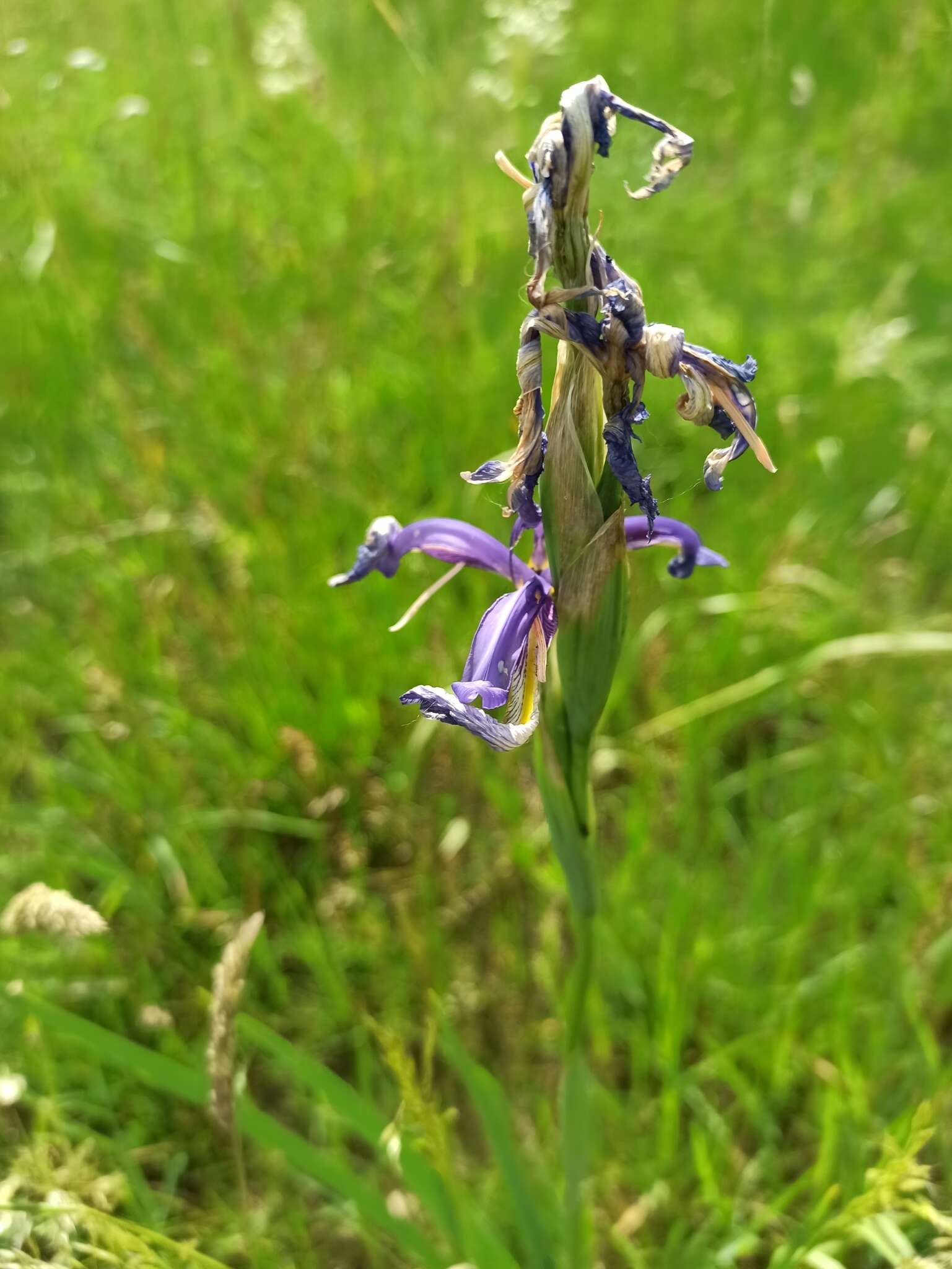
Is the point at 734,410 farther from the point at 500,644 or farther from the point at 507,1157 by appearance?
the point at 507,1157

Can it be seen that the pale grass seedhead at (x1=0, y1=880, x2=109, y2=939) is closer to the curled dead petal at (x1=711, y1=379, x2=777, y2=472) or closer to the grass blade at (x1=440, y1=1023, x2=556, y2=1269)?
the grass blade at (x1=440, y1=1023, x2=556, y2=1269)

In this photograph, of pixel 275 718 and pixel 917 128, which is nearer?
pixel 275 718

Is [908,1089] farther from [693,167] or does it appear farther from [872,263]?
[693,167]

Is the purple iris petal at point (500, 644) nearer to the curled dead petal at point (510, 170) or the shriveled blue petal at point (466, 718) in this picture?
the shriveled blue petal at point (466, 718)

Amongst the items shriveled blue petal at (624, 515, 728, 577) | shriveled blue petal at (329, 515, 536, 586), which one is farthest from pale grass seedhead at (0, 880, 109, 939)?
shriveled blue petal at (624, 515, 728, 577)

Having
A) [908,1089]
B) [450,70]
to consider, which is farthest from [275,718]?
[450,70]
